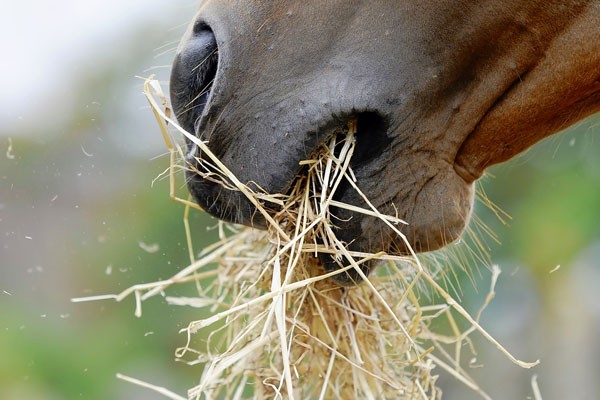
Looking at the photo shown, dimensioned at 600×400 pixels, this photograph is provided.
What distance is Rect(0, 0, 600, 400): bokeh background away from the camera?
8.33 feet

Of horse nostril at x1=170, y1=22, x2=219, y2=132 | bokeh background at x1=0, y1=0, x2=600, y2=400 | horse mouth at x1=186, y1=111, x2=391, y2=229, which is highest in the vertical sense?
horse nostril at x1=170, y1=22, x2=219, y2=132

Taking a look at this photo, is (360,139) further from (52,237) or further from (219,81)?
(52,237)

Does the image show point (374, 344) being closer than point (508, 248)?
Yes

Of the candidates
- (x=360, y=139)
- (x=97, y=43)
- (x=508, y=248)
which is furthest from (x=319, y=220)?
(x=508, y=248)

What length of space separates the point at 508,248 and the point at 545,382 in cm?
104

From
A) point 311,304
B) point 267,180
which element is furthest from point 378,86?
point 311,304

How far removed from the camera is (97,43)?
16.7 feet

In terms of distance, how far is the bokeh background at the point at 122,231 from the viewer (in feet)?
8.33

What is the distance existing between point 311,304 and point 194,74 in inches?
21.8

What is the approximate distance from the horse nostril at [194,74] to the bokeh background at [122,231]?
282mm

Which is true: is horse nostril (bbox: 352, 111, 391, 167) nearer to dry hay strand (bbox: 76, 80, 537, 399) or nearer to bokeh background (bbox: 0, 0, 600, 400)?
dry hay strand (bbox: 76, 80, 537, 399)

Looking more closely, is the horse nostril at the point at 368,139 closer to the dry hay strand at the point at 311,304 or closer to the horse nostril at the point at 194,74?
the dry hay strand at the point at 311,304

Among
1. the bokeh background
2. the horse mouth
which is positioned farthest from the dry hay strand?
the bokeh background

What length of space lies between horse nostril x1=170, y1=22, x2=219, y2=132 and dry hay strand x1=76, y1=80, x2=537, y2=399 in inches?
1.6
